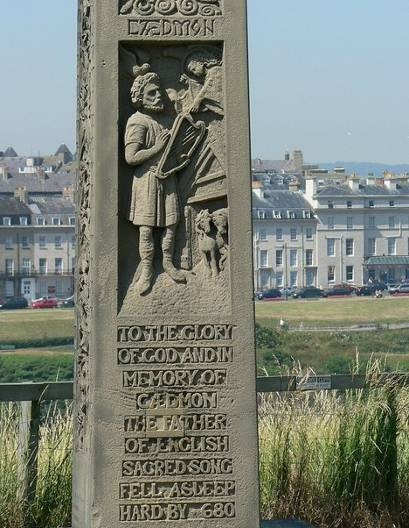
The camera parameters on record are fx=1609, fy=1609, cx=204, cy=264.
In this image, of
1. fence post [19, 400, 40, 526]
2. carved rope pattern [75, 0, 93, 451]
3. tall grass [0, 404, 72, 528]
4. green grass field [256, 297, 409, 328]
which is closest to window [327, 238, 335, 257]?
green grass field [256, 297, 409, 328]

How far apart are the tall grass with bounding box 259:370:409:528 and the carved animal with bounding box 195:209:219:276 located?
7.98 feet

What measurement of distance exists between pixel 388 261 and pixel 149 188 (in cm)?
13216

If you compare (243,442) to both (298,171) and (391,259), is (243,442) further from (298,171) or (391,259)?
(298,171)

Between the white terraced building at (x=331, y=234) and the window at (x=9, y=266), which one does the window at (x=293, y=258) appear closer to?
the white terraced building at (x=331, y=234)

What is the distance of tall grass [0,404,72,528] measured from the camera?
1011 centimetres

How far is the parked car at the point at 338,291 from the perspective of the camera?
131m

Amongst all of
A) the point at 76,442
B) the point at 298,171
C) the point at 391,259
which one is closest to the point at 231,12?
the point at 76,442

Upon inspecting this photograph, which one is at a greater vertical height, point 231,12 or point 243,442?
point 231,12

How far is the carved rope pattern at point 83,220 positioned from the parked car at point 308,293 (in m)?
121

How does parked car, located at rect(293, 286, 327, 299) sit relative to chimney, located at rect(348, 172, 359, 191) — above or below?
below

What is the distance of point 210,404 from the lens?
8.72m

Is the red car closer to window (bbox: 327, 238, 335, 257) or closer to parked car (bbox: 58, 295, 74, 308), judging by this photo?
parked car (bbox: 58, 295, 74, 308)

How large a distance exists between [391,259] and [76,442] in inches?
5217

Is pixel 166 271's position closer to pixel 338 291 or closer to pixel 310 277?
pixel 338 291
